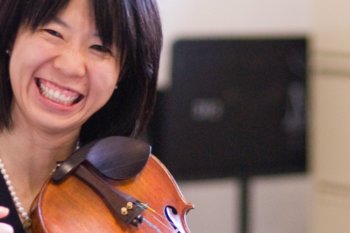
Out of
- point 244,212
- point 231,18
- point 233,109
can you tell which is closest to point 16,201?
point 233,109

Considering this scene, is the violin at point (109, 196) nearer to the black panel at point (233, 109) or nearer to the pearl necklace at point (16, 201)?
the pearl necklace at point (16, 201)

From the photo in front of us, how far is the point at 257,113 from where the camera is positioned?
260cm

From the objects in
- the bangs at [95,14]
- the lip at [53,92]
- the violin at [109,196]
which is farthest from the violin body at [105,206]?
the bangs at [95,14]

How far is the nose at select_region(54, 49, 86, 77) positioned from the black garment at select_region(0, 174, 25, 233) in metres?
0.20

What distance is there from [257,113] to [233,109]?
93mm

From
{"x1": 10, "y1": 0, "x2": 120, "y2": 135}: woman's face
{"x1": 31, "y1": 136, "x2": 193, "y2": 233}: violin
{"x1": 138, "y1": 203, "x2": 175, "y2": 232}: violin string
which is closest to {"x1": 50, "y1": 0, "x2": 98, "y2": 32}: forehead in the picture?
{"x1": 10, "y1": 0, "x2": 120, "y2": 135}: woman's face

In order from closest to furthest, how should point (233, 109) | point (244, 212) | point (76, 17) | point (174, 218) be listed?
point (76, 17)
point (174, 218)
point (233, 109)
point (244, 212)

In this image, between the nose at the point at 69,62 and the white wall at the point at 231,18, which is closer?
the nose at the point at 69,62

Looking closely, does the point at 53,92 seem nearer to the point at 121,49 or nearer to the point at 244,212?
the point at 121,49

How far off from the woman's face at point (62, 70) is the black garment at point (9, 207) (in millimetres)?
105

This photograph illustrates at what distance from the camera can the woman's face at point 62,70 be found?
106 cm

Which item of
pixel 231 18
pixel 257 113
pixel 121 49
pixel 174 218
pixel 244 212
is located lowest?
pixel 244 212

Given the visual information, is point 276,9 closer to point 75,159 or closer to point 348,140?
point 348,140

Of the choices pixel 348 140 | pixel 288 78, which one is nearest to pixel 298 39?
pixel 288 78
